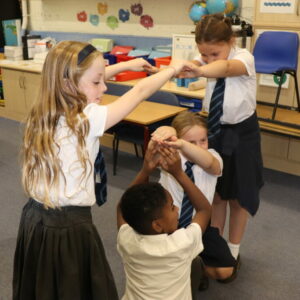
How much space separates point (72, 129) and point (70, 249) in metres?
0.43

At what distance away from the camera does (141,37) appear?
473 centimetres

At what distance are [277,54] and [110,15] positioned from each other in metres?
2.27

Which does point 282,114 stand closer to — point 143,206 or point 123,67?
point 123,67

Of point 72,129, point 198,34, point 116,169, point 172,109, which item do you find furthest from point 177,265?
point 116,169

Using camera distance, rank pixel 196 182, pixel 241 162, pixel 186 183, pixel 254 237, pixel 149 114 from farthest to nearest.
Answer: pixel 149 114
pixel 254 237
pixel 241 162
pixel 196 182
pixel 186 183

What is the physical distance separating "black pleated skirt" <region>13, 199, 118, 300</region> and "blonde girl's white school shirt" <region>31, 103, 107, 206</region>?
6 cm

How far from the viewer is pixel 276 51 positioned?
3.49m

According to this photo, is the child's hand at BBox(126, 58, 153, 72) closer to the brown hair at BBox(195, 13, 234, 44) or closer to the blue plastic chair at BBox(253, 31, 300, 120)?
the brown hair at BBox(195, 13, 234, 44)

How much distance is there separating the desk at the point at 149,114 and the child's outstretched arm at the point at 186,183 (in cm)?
170

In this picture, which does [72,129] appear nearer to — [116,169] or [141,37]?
[116,169]

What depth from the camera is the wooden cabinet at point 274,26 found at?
3.45 metres

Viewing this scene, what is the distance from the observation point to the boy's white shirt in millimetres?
1377

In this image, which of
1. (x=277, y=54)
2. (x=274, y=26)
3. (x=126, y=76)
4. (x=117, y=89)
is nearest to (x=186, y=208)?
(x=277, y=54)

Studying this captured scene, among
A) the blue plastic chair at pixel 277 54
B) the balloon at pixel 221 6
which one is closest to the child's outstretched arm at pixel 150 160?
the blue plastic chair at pixel 277 54
